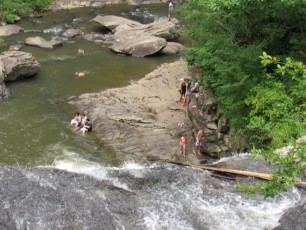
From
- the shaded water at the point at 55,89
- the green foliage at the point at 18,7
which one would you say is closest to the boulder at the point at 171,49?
the shaded water at the point at 55,89

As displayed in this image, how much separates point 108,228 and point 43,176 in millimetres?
2932

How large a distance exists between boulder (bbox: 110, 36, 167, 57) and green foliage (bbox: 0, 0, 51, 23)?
12301mm

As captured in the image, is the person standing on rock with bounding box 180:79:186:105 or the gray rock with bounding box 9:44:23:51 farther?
the gray rock with bounding box 9:44:23:51

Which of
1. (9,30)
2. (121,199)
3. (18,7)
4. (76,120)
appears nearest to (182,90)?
(76,120)

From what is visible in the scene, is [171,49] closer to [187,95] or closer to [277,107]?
[187,95]

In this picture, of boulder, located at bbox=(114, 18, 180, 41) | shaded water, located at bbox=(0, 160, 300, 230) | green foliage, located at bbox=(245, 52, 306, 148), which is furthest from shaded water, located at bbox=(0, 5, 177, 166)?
green foliage, located at bbox=(245, 52, 306, 148)

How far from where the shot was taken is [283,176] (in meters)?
7.07

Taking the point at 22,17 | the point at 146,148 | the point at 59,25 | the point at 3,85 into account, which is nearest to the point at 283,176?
the point at 146,148

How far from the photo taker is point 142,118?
22.5 metres

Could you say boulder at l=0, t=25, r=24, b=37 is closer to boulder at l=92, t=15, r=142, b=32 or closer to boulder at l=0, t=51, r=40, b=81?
boulder at l=92, t=15, r=142, b=32

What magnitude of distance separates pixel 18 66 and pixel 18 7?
15842 mm

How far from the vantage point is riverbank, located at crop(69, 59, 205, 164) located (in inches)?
789

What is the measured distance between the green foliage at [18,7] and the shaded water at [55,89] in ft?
3.34

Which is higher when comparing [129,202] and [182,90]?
[129,202]
